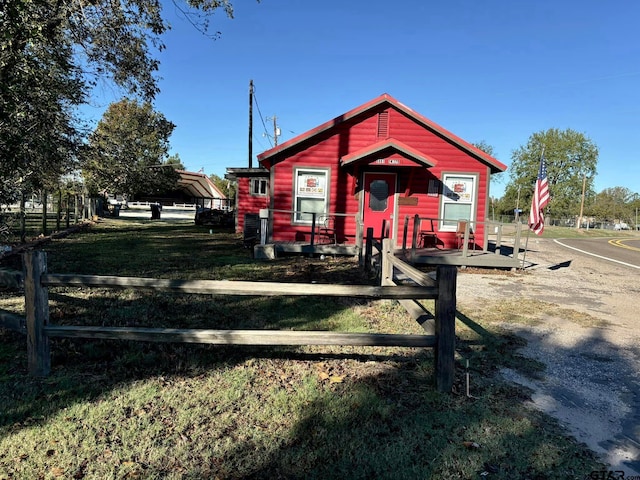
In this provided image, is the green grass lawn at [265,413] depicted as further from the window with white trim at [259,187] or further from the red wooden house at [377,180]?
the window with white trim at [259,187]

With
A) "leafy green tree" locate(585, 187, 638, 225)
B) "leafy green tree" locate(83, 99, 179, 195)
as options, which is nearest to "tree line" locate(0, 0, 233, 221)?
"leafy green tree" locate(83, 99, 179, 195)

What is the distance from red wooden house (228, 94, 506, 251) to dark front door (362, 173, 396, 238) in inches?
1.2

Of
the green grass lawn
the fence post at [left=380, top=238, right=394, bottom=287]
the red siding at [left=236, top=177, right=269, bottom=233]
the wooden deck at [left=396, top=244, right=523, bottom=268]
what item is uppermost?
the red siding at [left=236, top=177, right=269, bottom=233]

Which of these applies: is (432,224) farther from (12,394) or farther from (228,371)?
(12,394)

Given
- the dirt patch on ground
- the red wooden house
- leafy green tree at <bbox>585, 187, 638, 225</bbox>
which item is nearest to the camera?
the dirt patch on ground

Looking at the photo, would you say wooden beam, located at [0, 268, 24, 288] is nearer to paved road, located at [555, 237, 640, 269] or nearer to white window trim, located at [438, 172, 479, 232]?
white window trim, located at [438, 172, 479, 232]

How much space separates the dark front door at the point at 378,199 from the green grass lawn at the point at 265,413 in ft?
24.5

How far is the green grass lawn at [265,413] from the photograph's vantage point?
2486 millimetres

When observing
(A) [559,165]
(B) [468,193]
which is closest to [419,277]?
(B) [468,193]

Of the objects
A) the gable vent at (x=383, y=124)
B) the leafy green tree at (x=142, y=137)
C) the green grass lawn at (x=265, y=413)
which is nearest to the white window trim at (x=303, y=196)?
the gable vent at (x=383, y=124)

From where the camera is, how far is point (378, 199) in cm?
1257

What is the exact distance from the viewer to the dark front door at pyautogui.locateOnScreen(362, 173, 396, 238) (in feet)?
40.7

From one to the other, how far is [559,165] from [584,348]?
79.7 metres

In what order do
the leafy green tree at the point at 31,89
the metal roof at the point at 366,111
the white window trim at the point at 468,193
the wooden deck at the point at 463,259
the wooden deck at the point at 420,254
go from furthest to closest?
1. the white window trim at the point at 468,193
2. the metal roof at the point at 366,111
3. the wooden deck at the point at 420,254
4. the wooden deck at the point at 463,259
5. the leafy green tree at the point at 31,89
